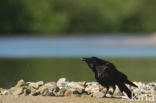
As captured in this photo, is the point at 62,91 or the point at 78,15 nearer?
the point at 62,91

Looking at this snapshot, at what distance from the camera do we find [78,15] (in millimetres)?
64062

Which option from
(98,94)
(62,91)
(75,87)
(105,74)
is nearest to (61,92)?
(62,91)

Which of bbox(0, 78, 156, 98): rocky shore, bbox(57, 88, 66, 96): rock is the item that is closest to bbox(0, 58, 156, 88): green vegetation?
bbox(0, 78, 156, 98): rocky shore

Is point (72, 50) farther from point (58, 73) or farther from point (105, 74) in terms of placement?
point (105, 74)

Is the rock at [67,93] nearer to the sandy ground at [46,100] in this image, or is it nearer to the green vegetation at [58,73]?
the sandy ground at [46,100]

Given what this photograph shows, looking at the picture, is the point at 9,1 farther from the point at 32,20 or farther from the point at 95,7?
the point at 95,7

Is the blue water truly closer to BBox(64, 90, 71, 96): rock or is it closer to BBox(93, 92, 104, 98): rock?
BBox(64, 90, 71, 96): rock

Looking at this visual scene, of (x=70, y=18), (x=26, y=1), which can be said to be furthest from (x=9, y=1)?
(x=70, y=18)

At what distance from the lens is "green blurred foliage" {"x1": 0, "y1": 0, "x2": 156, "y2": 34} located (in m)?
60.2

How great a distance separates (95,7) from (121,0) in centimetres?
412

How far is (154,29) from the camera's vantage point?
64562 mm

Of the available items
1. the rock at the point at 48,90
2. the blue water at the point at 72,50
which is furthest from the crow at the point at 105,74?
the blue water at the point at 72,50

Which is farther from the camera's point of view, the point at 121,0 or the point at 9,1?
the point at 121,0

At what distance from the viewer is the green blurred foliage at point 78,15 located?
6016cm
